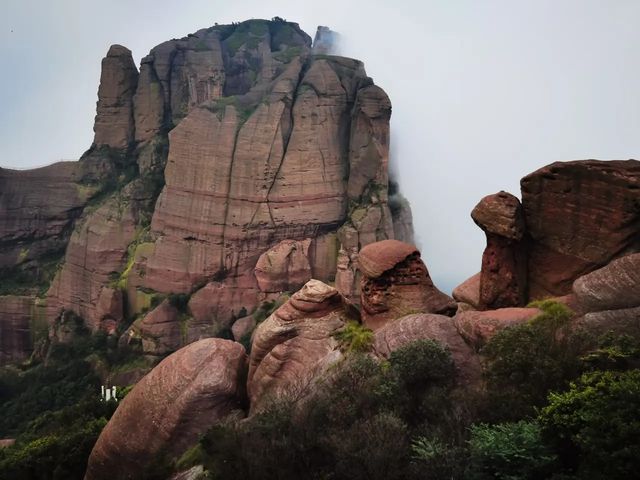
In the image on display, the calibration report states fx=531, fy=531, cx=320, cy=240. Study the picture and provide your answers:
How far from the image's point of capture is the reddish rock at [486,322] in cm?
1564

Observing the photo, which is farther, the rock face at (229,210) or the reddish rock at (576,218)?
the rock face at (229,210)

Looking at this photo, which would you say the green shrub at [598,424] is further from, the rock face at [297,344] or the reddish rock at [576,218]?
the rock face at [297,344]

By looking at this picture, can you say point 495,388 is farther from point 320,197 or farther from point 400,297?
point 320,197

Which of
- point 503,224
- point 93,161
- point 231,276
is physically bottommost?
point 231,276

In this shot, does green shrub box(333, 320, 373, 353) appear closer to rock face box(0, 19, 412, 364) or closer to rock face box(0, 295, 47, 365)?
rock face box(0, 19, 412, 364)

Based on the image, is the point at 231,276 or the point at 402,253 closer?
Result: the point at 402,253

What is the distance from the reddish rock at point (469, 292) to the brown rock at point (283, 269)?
118 feet

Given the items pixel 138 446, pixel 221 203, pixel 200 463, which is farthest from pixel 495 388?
pixel 221 203

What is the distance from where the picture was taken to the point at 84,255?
6525cm

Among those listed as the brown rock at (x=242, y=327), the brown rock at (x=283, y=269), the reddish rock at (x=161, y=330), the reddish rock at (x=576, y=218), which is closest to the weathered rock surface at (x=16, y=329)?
the reddish rock at (x=161, y=330)

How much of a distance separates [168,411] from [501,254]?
1256cm

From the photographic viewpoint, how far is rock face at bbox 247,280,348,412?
1794 centimetres

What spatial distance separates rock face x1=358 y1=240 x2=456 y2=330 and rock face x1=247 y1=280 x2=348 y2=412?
1.25m

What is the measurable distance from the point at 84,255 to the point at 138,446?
5319 cm
